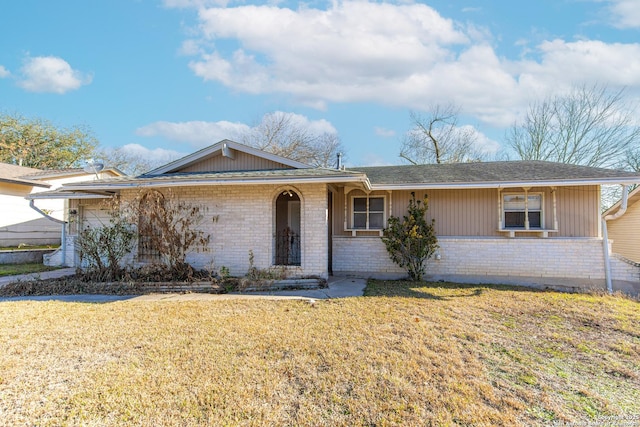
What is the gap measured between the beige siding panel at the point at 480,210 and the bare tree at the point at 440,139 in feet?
56.7

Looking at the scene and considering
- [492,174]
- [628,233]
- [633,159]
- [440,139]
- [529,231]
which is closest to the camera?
[529,231]

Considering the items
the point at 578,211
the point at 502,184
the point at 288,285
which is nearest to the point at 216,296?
the point at 288,285

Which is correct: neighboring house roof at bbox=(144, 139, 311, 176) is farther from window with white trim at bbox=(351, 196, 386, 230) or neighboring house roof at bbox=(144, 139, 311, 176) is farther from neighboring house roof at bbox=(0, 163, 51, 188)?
neighboring house roof at bbox=(0, 163, 51, 188)

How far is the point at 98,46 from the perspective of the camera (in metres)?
12.8

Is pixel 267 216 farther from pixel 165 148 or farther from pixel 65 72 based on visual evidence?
pixel 165 148

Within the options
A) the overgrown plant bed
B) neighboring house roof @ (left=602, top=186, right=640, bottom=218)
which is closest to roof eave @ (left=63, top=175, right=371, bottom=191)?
the overgrown plant bed

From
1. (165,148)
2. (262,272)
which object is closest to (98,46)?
(262,272)

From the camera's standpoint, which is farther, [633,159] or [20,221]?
[633,159]

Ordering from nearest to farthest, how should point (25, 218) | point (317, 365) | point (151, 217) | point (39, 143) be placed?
point (317, 365), point (151, 217), point (25, 218), point (39, 143)

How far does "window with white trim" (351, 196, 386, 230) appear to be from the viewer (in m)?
10.3

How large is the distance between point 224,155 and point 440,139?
21704 millimetres

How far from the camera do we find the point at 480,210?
974 centimetres

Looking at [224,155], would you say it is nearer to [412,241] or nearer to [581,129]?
[412,241]

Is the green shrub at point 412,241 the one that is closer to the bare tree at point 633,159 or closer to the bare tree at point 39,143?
the bare tree at point 633,159
